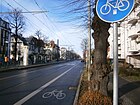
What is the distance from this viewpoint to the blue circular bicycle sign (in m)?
4.02

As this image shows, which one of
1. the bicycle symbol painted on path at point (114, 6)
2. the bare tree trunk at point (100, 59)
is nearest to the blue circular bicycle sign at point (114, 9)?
the bicycle symbol painted on path at point (114, 6)

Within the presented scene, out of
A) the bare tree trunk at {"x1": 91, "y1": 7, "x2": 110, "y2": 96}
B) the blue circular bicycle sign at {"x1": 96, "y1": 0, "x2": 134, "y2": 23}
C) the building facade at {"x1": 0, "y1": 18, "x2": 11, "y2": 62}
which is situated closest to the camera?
the blue circular bicycle sign at {"x1": 96, "y1": 0, "x2": 134, "y2": 23}

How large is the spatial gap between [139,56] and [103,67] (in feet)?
110

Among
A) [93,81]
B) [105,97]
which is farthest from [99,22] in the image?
[105,97]

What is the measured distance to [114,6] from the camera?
165 inches

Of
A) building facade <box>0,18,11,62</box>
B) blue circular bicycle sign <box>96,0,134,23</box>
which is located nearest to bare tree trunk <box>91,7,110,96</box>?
blue circular bicycle sign <box>96,0,134,23</box>

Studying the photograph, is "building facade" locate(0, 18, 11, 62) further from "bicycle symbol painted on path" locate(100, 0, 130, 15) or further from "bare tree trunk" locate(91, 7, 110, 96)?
"bicycle symbol painted on path" locate(100, 0, 130, 15)

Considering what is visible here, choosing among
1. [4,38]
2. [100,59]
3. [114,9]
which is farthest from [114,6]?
[4,38]

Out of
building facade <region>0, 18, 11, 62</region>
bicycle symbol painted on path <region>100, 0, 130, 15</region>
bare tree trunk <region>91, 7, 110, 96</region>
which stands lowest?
bare tree trunk <region>91, 7, 110, 96</region>

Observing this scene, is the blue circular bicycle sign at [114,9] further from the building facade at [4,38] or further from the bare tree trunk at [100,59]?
the building facade at [4,38]

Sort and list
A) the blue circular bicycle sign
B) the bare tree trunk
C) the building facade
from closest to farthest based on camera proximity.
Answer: the blue circular bicycle sign, the bare tree trunk, the building facade

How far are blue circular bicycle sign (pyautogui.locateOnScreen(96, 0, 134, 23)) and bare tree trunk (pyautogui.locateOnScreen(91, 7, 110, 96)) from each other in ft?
11.6

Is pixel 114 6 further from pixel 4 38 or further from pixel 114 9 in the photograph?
pixel 4 38

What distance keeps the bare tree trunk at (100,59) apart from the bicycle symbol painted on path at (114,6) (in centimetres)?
356
